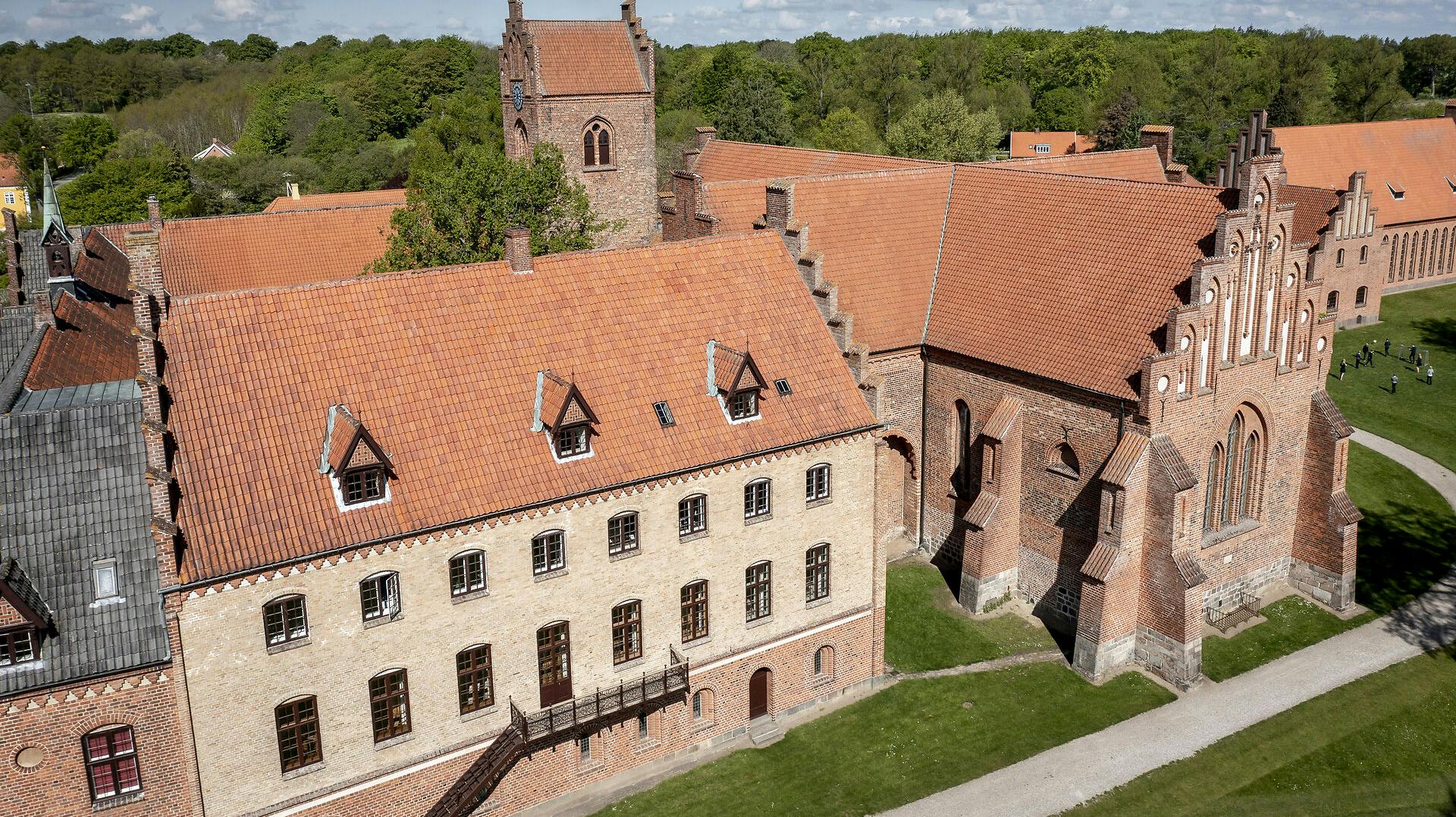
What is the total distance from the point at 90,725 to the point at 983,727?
21.8 meters

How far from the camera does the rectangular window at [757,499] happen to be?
2811 centimetres

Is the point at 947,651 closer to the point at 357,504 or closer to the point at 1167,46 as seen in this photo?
the point at 357,504

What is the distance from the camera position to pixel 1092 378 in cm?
3203

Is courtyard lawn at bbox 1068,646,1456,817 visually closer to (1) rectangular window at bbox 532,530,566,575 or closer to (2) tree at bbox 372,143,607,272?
(1) rectangular window at bbox 532,530,566,575

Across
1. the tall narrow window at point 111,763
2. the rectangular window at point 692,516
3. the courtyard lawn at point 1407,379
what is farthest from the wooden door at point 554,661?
the courtyard lawn at point 1407,379

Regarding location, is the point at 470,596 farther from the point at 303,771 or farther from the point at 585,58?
the point at 585,58

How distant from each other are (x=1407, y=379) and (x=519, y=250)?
51472mm

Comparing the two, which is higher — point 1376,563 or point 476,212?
point 476,212

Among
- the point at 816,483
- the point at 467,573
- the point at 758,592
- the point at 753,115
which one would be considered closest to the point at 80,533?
the point at 467,573

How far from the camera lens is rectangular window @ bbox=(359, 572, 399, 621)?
23188mm

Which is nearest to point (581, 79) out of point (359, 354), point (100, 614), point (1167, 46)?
point (359, 354)

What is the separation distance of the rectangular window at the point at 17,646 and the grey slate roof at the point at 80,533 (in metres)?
0.14

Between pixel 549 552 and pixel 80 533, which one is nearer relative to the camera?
pixel 80 533

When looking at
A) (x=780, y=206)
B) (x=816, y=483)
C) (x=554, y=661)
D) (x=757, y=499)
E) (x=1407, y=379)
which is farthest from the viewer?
(x=1407, y=379)
